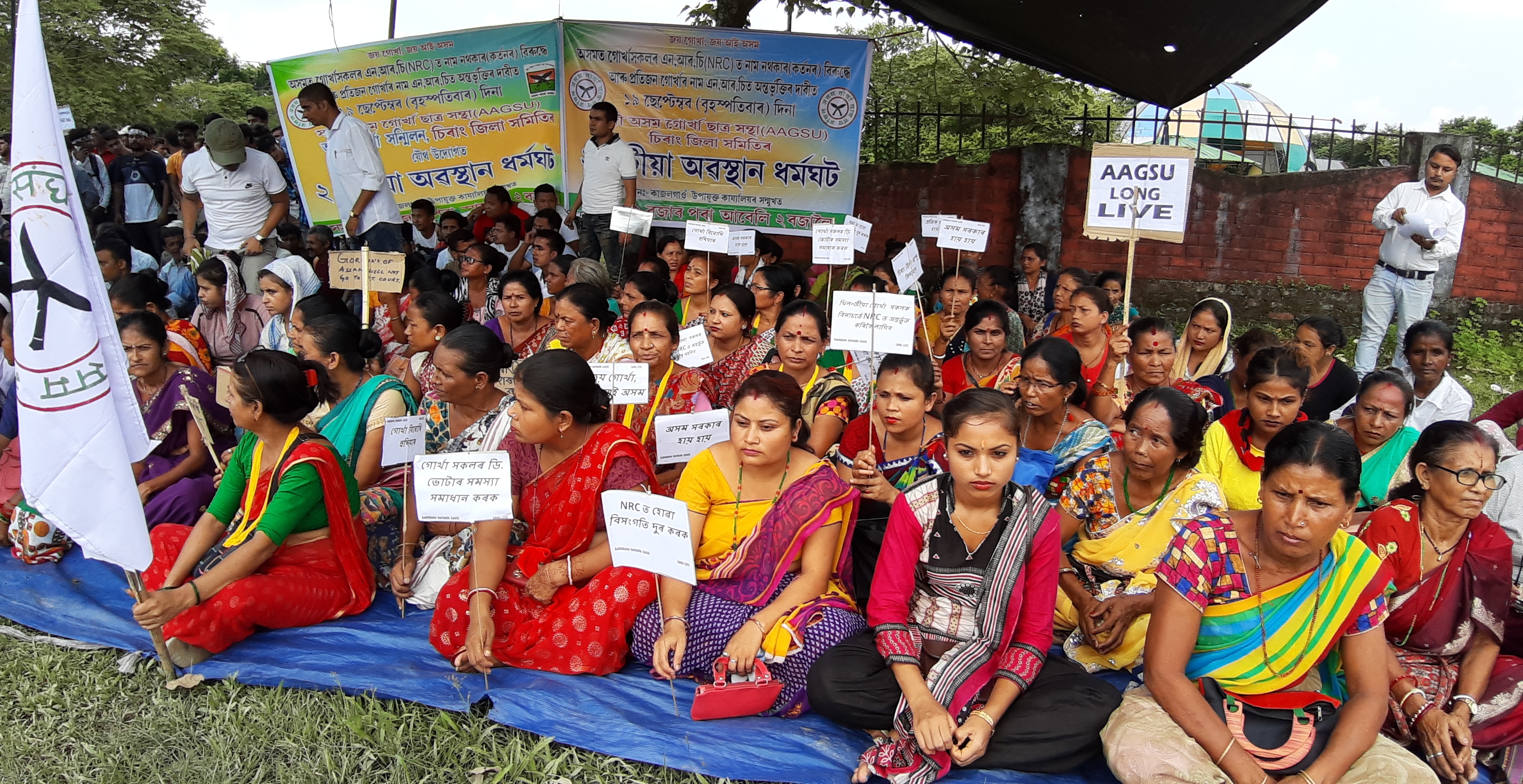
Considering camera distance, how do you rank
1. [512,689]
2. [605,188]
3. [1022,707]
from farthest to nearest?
[605,188] → [512,689] → [1022,707]

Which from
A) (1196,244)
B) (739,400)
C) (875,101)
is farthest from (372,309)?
(1196,244)

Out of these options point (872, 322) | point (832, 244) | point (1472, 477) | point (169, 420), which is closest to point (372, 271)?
point (169, 420)

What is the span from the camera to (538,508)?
3385 millimetres

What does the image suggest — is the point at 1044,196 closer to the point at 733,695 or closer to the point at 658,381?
the point at 658,381

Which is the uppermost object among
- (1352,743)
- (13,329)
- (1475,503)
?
(13,329)

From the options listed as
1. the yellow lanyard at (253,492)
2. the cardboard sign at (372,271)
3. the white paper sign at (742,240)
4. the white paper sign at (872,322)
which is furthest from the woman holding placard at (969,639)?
the white paper sign at (742,240)

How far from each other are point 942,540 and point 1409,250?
604 centimetres

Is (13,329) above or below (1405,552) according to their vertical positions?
above

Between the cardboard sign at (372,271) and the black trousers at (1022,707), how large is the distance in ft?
11.5

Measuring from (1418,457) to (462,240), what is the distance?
23.1 feet

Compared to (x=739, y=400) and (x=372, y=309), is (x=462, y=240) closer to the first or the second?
(x=372, y=309)

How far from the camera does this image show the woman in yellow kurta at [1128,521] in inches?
123

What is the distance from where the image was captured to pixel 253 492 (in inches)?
133

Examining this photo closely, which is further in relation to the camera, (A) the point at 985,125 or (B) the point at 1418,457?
(A) the point at 985,125
